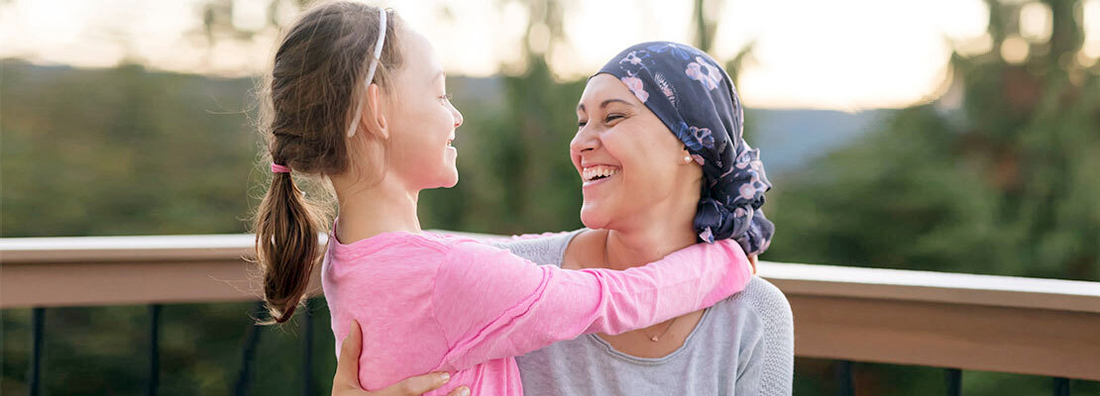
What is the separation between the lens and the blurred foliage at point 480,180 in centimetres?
518

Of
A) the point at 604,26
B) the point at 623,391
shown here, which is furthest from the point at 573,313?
the point at 604,26

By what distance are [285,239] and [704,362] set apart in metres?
0.72

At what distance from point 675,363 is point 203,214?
503 centimetres

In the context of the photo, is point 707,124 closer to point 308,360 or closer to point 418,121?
point 418,121

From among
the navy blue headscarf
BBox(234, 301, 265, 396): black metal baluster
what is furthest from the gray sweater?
BBox(234, 301, 265, 396): black metal baluster

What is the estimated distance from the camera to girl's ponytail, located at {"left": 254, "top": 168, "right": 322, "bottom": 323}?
4.44 ft

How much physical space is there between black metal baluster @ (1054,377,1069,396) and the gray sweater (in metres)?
0.45

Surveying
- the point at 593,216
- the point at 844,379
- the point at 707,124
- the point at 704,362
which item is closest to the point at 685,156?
the point at 707,124

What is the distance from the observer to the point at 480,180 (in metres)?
5.72

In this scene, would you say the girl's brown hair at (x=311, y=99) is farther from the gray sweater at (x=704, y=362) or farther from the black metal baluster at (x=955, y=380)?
the black metal baluster at (x=955, y=380)

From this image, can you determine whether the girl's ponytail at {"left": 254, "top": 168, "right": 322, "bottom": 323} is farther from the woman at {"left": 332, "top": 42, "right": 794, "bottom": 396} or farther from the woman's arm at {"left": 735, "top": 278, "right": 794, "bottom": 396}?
the woman's arm at {"left": 735, "top": 278, "right": 794, "bottom": 396}

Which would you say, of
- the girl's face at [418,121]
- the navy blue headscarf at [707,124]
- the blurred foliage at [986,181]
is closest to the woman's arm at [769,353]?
the navy blue headscarf at [707,124]

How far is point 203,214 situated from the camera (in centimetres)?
587

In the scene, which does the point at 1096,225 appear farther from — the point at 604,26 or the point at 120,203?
the point at 120,203
